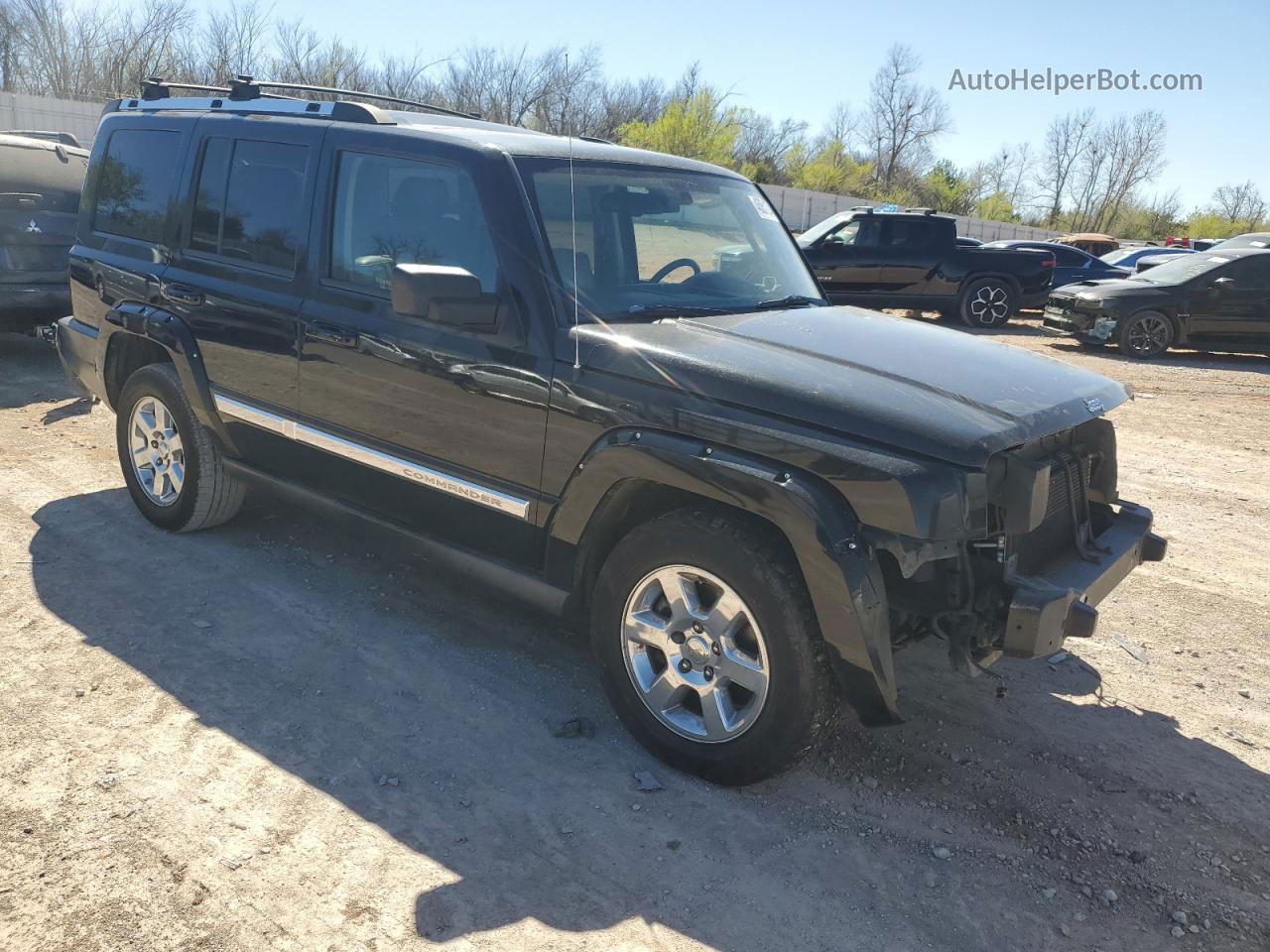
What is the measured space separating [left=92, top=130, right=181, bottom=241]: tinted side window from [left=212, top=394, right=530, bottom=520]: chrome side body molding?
106 centimetres

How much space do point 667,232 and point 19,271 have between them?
21.7 feet

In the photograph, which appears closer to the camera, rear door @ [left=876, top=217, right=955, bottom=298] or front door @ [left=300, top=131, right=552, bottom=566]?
front door @ [left=300, top=131, right=552, bottom=566]

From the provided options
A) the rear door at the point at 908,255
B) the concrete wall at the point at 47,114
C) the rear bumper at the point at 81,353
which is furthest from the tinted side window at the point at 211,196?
the concrete wall at the point at 47,114

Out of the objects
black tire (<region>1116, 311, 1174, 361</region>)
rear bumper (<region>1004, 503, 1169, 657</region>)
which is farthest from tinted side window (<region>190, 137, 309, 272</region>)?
black tire (<region>1116, 311, 1174, 361</region>)

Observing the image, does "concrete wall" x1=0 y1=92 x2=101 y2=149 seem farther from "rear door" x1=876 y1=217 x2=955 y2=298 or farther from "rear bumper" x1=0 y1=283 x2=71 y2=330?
"rear bumper" x1=0 y1=283 x2=71 y2=330

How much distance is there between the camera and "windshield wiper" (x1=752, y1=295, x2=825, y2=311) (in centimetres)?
392

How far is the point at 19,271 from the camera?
8.05 meters

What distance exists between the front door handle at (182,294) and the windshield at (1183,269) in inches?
515

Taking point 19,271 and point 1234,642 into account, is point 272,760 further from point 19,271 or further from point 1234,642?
point 19,271

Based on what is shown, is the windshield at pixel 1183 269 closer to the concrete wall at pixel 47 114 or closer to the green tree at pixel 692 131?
the green tree at pixel 692 131

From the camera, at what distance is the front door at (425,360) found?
134 inches

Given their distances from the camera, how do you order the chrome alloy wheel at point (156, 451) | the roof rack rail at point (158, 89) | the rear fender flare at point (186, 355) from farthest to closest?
the roof rack rail at point (158, 89)
the chrome alloy wheel at point (156, 451)
the rear fender flare at point (186, 355)

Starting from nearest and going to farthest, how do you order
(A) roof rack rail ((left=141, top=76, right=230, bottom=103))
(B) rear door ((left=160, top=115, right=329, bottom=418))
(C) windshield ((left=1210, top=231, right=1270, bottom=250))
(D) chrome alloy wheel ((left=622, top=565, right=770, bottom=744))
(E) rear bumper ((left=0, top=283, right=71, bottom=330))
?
(D) chrome alloy wheel ((left=622, top=565, right=770, bottom=744)) → (B) rear door ((left=160, top=115, right=329, bottom=418)) → (A) roof rack rail ((left=141, top=76, right=230, bottom=103)) → (E) rear bumper ((left=0, top=283, right=71, bottom=330)) → (C) windshield ((left=1210, top=231, right=1270, bottom=250))

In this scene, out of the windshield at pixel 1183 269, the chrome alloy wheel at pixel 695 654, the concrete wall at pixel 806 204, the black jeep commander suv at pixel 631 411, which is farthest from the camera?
the concrete wall at pixel 806 204
